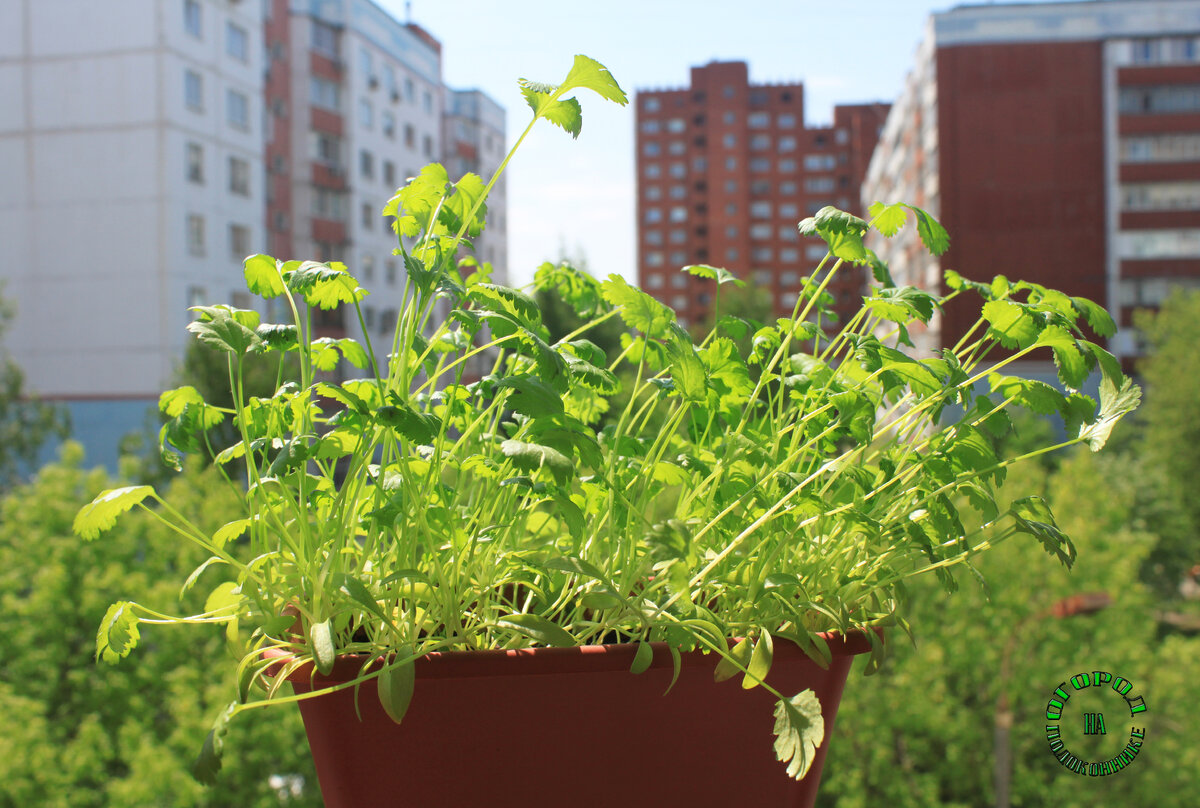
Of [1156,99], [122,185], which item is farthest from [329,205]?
[1156,99]

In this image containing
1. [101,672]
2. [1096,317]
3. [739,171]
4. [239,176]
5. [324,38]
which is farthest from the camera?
[739,171]

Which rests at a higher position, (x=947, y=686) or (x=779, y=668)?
(x=779, y=668)

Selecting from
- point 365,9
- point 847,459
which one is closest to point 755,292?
point 365,9

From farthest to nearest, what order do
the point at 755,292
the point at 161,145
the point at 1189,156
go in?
the point at 755,292
the point at 1189,156
the point at 161,145

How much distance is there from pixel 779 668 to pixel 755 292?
119 feet

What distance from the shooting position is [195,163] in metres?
18.4

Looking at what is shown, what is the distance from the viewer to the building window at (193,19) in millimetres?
18047

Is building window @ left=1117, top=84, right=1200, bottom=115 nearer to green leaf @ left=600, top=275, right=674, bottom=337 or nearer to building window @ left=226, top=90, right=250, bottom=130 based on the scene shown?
building window @ left=226, top=90, right=250, bottom=130

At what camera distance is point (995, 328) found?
2.44 ft

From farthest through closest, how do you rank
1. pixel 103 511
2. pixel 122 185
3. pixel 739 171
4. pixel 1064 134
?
pixel 739 171 < pixel 1064 134 < pixel 122 185 < pixel 103 511

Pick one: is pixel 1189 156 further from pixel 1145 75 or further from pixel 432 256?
pixel 432 256

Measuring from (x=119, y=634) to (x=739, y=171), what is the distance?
5073 centimetres

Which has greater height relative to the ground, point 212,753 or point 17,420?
point 212,753

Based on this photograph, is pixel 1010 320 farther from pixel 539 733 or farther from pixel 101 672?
pixel 101 672
